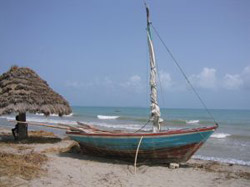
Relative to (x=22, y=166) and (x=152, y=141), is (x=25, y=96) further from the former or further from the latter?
(x=152, y=141)

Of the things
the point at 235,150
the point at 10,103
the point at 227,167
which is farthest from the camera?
the point at 235,150

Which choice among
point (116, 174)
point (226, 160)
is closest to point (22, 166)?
point (116, 174)

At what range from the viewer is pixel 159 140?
6.83 m

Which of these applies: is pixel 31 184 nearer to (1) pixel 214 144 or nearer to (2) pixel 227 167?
(2) pixel 227 167

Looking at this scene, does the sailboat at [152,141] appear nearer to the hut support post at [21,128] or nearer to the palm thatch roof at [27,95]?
the palm thatch roof at [27,95]

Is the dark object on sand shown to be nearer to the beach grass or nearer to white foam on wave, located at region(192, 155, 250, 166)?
the beach grass

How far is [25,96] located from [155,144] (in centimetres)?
536

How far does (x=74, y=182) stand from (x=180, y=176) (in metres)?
2.70

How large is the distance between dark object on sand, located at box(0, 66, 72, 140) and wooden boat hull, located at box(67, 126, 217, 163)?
2800 mm

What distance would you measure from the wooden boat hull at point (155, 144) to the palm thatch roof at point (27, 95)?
279 cm

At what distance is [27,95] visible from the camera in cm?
967

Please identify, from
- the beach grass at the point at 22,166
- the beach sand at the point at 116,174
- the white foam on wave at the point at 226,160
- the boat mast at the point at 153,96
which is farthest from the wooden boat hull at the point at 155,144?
the white foam on wave at the point at 226,160

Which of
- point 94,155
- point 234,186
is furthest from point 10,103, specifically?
point 234,186

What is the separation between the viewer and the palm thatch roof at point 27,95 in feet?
30.9
